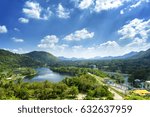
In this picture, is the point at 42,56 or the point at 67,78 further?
the point at 42,56

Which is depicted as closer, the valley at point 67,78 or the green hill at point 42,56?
the valley at point 67,78

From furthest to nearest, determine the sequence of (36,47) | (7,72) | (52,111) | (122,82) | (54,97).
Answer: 1. (7,72)
2. (122,82)
3. (54,97)
4. (36,47)
5. (52,111)

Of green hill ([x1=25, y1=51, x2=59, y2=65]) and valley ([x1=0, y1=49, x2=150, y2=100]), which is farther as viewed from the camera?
green hill ([x1=25, y1=51, x2=59, y2=65])

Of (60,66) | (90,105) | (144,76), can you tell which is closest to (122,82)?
(144,76)

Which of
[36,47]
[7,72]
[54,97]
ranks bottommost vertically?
[54,97]

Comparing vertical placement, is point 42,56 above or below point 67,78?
above

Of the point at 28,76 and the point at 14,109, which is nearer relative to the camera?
the point at 14,109

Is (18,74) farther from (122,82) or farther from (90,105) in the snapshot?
(90,105)

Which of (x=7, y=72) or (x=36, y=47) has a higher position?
(x=36, y=47)

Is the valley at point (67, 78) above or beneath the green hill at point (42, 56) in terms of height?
beneath

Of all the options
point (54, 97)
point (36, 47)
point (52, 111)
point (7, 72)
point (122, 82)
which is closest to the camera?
point (52, 111)

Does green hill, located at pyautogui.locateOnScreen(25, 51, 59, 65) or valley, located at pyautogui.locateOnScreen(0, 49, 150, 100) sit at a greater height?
green hill, located at pyautogui.locateOnScreen(25, 51, 59, 65)
